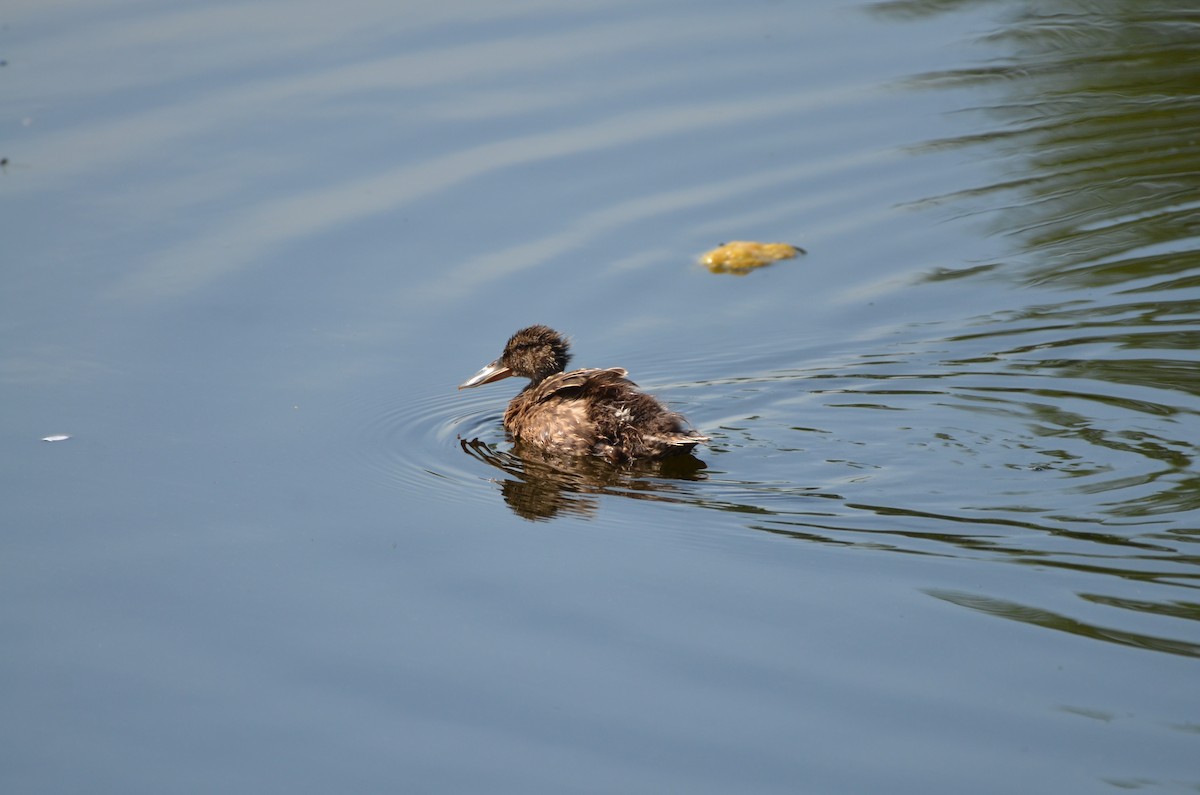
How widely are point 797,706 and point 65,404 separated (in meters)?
4.59

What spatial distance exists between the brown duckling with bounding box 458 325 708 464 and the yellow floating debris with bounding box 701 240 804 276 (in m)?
1.66

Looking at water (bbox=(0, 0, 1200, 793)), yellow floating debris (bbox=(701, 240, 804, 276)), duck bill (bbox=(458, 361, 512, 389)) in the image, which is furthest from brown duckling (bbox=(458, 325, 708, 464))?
yellow floating debris (bbox=(701, 240, 804, 276))

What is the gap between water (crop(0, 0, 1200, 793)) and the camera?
17.6ft

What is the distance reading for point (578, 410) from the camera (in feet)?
26.4

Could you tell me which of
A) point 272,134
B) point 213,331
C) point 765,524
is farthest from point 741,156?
point 765,524

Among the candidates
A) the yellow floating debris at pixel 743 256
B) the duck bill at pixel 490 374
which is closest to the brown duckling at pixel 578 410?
the duck bill at pixel 490 374

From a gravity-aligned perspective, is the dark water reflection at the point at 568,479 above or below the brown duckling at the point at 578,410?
below

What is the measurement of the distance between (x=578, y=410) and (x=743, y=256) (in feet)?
7.89

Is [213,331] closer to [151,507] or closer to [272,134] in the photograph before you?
[151,507]

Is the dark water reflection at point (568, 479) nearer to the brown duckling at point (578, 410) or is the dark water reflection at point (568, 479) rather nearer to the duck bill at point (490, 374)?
the brown duckling at point (578, 410)

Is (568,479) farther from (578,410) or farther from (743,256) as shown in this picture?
(743,256)

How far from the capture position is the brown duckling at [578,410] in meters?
7.76

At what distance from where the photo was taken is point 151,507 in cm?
715

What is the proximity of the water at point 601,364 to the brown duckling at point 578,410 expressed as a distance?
0.18 metres
